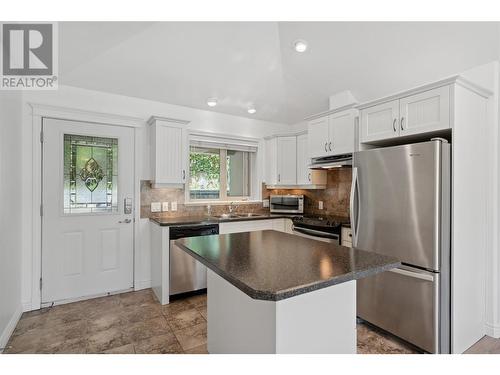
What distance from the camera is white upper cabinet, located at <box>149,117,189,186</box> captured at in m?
3.45

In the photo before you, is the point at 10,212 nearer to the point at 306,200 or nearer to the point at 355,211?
the point at 355,211

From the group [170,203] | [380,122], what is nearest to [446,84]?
[380,122]

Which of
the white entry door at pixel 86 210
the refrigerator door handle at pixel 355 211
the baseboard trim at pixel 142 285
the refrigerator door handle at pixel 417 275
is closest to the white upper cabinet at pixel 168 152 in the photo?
the white entry door at pixel 86 210

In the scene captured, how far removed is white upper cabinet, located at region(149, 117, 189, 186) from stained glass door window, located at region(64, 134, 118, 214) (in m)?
0.49

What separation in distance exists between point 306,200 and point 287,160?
0.77 meters

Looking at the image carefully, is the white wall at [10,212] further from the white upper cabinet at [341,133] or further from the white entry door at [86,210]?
the white upper cabinet at [341,133]

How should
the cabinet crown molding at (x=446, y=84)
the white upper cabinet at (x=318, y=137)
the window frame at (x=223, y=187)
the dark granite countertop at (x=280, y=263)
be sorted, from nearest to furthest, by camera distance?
the dark granite countertop at (x=280, y=263) → the cabinet crown molding at (x=446, y=84) → the white upper cabinet at (x=318, y=137) → the window frame at (x=223, y=187)

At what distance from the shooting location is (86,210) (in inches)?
128

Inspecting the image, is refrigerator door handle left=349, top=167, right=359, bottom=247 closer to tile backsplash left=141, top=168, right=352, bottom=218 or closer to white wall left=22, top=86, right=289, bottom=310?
tile backsplash left=141, top=168, right=352, bottom=218

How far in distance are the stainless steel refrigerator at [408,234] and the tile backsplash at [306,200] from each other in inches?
52.3

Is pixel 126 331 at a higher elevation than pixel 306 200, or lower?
lower

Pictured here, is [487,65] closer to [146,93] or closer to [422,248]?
[422,248]

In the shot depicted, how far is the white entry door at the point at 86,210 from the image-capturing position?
307 centimetres
